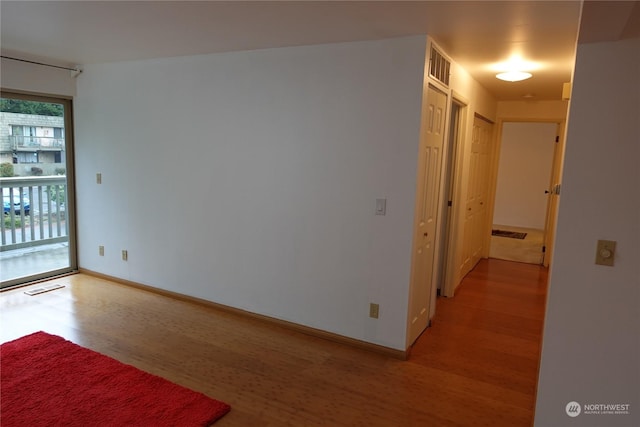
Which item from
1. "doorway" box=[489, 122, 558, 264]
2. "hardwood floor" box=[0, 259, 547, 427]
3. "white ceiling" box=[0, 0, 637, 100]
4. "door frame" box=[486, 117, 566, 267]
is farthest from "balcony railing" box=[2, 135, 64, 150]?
"doorway" box=[489, 122, 558, 264]

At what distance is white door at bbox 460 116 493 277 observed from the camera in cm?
488

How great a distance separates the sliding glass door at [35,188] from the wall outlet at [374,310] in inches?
144

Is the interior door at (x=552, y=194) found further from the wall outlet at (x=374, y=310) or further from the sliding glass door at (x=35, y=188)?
the sliding glass door at (x=35, y=188)

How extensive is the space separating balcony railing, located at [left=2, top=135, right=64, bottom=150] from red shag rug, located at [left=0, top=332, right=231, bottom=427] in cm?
217

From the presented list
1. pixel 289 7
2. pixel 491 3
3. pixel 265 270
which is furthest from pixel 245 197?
pixel 491 3

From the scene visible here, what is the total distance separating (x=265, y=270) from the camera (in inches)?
141

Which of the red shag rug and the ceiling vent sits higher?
the ceiling vent

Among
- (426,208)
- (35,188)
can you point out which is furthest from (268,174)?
(35,188)

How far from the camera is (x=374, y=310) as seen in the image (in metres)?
3.15

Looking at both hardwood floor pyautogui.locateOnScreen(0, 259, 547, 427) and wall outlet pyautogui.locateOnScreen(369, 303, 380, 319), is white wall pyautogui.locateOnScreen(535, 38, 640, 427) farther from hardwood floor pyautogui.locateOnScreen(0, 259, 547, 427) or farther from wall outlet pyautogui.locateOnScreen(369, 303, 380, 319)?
wall outlet pyautogui.locateOnScreen(369, 303, 380, 319)

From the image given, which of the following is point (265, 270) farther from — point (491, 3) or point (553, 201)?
point (553, 201)

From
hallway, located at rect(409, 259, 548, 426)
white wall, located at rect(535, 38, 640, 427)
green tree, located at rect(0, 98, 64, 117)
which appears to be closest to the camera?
white wall, located at rect(535, 38, 640, 427)

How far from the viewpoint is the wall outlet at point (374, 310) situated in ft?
10.3

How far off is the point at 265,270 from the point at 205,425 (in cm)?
149
